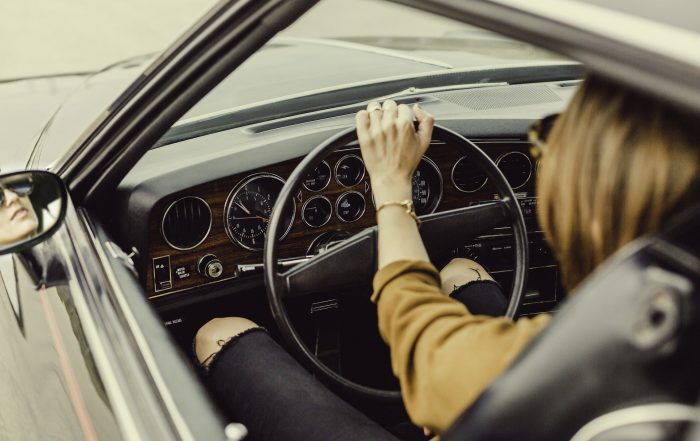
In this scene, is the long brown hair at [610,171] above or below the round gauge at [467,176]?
above

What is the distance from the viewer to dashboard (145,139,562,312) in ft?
7.47

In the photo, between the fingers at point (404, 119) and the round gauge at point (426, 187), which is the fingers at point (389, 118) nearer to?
the fingers at point (404, 119)

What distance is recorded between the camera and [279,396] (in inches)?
68.4

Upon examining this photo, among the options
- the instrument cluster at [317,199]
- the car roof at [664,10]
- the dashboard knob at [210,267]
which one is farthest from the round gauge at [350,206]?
the car roof at [664,10]

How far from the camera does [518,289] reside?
1.93 m

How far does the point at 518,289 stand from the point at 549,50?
1.06 meters

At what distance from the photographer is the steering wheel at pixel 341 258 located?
1765 millimetres

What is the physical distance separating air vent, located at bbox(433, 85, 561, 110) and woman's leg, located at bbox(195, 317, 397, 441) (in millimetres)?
1234

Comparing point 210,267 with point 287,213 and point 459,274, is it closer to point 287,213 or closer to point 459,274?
point 287,213

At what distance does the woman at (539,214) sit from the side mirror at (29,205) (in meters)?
0.76

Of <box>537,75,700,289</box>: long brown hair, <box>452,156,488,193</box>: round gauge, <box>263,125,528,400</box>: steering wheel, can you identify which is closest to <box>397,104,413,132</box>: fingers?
<box>263,125,528,400</box>: steering wheel

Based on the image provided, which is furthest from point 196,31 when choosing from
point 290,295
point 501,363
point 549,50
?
point 501,363

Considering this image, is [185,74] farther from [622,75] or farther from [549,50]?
[622,75]

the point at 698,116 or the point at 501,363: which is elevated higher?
the point at 698,116
